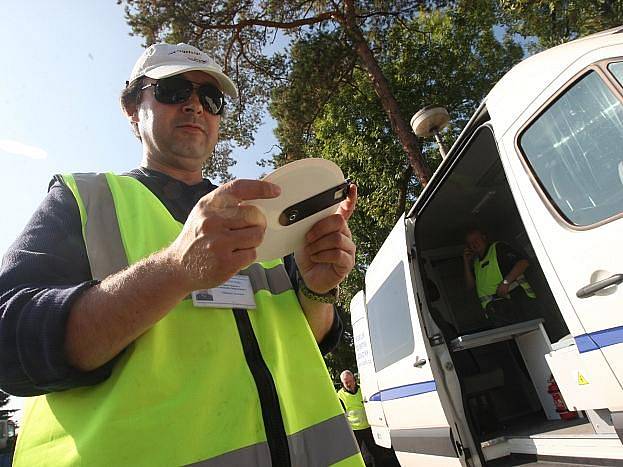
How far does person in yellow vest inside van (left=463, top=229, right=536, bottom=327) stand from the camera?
4.50 meters

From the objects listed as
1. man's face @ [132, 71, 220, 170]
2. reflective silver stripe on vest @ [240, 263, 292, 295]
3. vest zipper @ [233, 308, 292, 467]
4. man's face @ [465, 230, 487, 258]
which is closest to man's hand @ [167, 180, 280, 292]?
vest zipper @ [233, 308, 292, 467]

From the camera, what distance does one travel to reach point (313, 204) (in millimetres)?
1074

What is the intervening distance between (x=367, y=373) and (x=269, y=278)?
4243 millimetres

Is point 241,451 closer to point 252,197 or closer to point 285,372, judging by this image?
point 285,372

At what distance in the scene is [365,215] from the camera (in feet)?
37.7

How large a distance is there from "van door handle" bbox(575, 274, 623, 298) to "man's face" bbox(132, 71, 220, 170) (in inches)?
64.2

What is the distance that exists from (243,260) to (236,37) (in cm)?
1075

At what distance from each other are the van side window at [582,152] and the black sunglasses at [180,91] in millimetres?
1604

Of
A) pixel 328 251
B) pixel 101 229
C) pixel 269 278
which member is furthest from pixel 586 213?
pixel 101 229

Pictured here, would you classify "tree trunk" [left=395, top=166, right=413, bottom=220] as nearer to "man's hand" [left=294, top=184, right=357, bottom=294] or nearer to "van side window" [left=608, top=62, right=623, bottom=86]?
"van side window" [left=608, top=62, right=623, bottom=86]

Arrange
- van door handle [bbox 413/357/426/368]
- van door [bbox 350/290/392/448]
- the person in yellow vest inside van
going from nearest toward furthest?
van door handle [bbox 413/357/426/368]
the person in yellow vest inside van
van door [bbox 350/290/392/448]

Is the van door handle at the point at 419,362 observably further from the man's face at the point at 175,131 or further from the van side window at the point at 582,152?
the man's face at the point at 175,131

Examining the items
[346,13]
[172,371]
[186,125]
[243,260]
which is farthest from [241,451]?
[346,13]

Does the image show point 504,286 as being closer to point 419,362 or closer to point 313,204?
point 419,362
